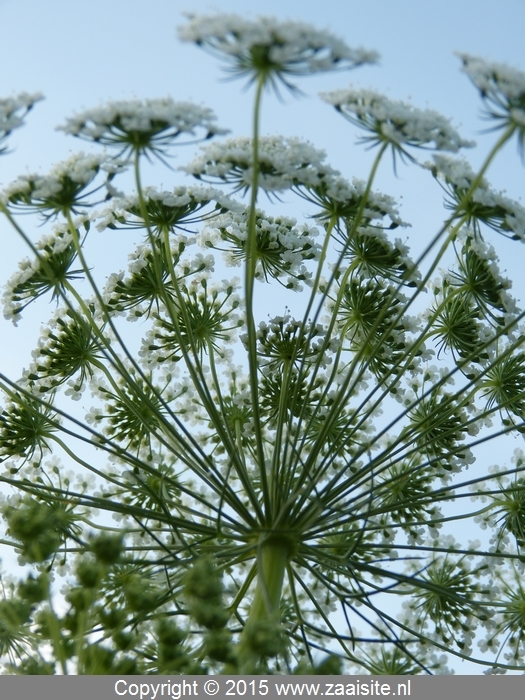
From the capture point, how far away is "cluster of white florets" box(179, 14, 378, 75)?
6.50m

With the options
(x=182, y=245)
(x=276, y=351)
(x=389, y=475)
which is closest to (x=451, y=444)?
(x=389, y=475)

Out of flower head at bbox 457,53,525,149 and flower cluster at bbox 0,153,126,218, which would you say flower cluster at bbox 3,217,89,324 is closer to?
flower cluster at bbox 0,153,126,218

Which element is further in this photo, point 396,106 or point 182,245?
point 182,245

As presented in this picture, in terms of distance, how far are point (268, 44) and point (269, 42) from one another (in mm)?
29

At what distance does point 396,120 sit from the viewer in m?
7.57

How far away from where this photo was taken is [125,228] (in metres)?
9.87

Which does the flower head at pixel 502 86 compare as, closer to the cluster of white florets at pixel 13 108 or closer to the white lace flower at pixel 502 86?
the white lace flower at pixel 502 86

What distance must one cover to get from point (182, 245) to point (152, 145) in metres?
3.37

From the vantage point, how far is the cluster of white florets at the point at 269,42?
21.3ft

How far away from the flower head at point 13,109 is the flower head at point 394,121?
8.76 ft

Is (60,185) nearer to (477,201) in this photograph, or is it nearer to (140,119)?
(140,119)
